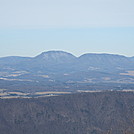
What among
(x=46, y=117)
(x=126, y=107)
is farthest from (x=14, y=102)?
(x=126, y=107)

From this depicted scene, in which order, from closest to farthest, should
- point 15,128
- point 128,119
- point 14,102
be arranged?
point 15,128 → point 128,119 → point 14,102

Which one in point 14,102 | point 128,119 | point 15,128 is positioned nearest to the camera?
point 15,128

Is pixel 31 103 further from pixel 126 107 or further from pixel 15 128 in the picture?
pixel 126 107

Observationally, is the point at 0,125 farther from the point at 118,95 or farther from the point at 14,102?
the point at 118,95

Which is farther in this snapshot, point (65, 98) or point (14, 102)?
point (65, 98)

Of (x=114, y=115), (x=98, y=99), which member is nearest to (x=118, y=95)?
(x=98, y=99)

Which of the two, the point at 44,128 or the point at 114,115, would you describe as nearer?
the point at 44,128
